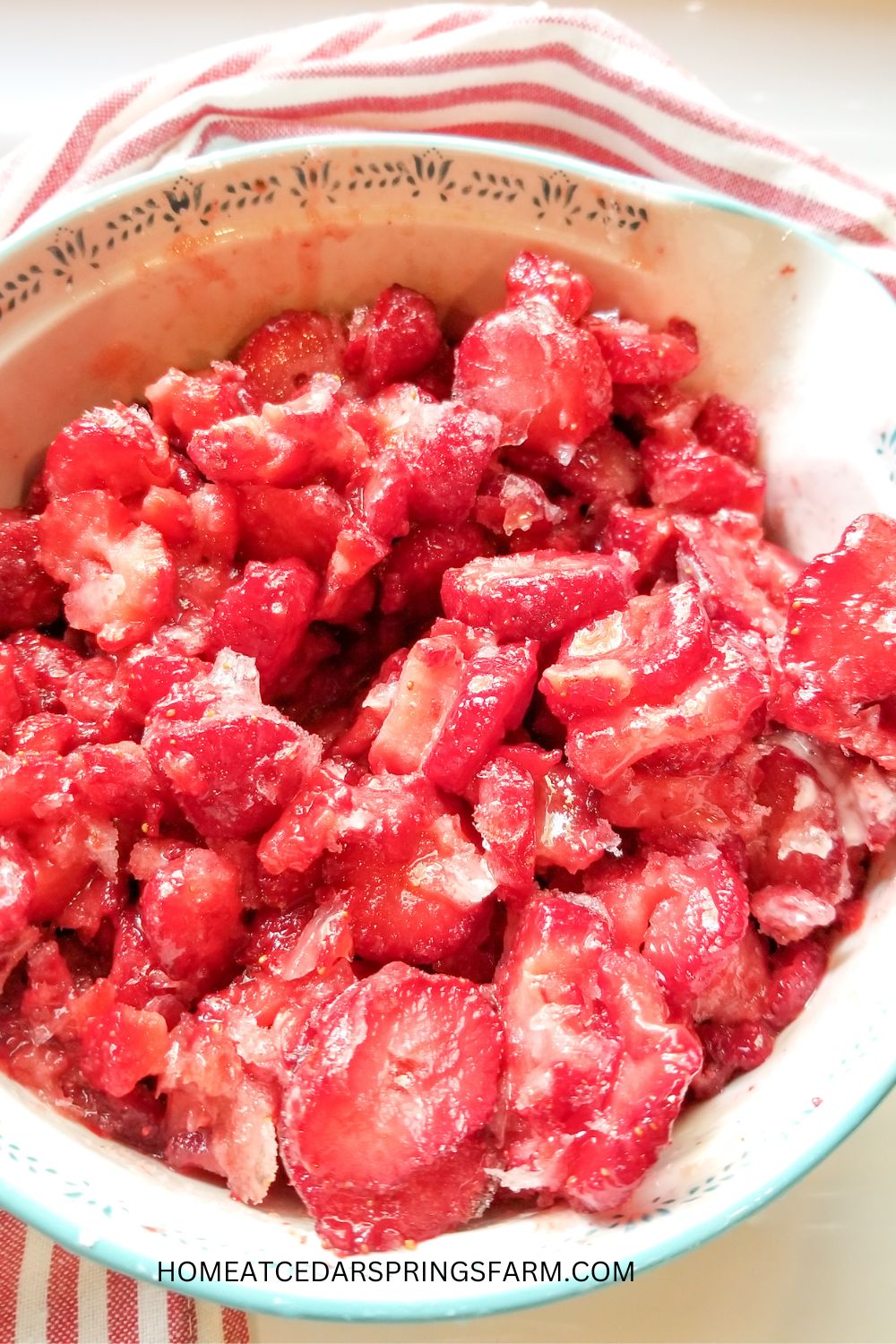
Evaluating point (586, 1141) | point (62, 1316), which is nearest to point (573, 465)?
point (586, 1141)

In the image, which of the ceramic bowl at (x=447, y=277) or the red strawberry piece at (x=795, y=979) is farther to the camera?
the ceramic bowl at (x=447, y=277)

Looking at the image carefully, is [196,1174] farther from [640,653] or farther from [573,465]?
[573,465]

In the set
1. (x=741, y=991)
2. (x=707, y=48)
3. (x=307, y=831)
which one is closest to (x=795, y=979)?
(x=741, y=991)

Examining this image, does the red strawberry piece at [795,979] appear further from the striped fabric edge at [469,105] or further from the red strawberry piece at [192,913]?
the striped fabric edge at [469,105]

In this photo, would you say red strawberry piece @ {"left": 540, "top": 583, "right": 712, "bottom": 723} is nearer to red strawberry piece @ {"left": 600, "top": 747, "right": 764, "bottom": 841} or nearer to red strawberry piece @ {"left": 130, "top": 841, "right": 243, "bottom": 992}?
red strawberry piece @ {"left": 600, "top": 747, "right": 764, "bottom": 841}

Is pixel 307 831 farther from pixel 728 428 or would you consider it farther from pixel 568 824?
pixel 728 428

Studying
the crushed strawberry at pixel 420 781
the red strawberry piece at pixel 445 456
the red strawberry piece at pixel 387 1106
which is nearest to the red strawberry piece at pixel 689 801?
the crushed strawberry at pixel 420 781
